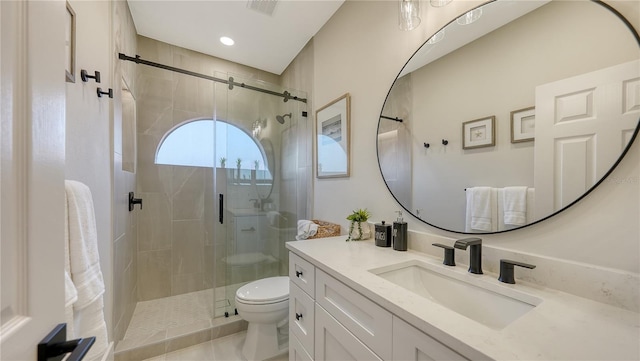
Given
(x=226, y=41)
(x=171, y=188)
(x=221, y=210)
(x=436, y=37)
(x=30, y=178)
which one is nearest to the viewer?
(x=30, y=178)

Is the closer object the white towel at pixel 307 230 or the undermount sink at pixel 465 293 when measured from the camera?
the undermount sink at pixel 465 293

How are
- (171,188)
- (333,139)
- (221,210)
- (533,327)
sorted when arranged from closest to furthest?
1. (533,327)
2. (333,139)
3. (221,210)
4. (171,188)

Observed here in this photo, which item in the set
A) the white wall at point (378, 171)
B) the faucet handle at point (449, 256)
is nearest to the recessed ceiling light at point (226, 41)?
the white wall at point (378, 171)

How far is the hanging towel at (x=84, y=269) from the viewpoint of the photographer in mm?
756

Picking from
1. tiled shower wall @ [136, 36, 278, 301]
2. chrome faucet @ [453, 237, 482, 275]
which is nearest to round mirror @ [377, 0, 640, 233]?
chrome faucet @ [453, 237, 482, 275]

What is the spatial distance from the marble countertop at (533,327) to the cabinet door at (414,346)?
0.02 metres

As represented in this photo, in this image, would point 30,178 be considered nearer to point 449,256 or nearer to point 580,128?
point 449,256

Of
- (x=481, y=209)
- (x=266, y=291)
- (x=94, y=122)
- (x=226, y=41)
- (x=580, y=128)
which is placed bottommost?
(x=266, y=291)

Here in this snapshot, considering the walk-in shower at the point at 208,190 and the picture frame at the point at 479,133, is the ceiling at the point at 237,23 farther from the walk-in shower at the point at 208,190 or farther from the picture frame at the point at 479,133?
the picture frame at the point at 479,133

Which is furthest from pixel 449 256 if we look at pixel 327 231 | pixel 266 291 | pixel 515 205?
pixel 266 291

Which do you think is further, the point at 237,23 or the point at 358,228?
the point at 237,23

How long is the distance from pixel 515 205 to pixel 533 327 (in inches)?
18.9

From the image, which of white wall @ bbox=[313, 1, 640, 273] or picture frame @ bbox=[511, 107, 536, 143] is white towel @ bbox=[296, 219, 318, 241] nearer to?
white wall @ bbox=[313, 1, 640, 273]

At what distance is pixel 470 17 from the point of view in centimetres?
110
